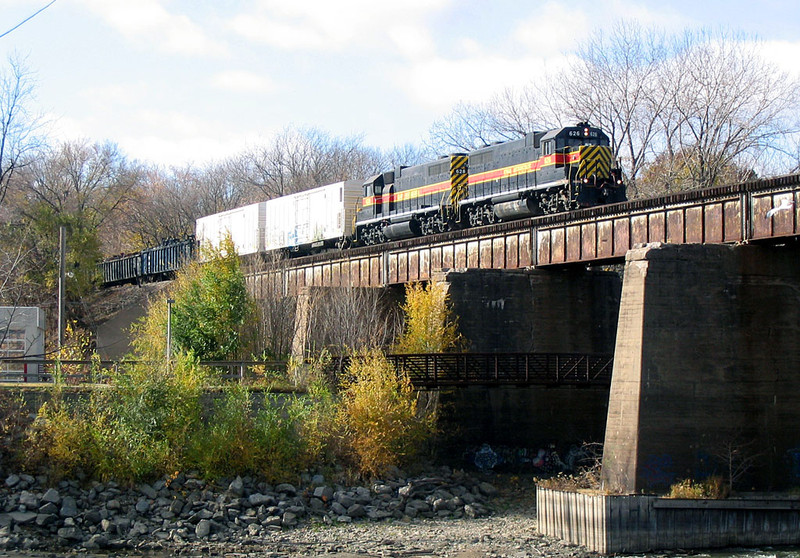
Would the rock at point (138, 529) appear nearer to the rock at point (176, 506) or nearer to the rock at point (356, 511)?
the rock at point (176, 506)

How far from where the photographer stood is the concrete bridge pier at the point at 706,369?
24.4 m

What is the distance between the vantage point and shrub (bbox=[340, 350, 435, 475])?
96.1ft

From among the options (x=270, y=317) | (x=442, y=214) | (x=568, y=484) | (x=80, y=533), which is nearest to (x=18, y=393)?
(x=80, y=533)

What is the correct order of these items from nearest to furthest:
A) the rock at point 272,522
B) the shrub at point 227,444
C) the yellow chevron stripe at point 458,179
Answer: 1. the rock at point 272,522
2. the shrub at point 227,444
3. the yellow chevron stripe at point 458,179

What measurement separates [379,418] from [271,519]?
5.24m

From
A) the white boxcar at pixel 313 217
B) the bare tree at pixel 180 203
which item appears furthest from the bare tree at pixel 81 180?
the white boxcar at pixel 313 217

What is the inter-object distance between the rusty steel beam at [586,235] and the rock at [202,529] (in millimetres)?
13756

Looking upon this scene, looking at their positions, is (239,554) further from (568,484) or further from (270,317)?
(270,317)

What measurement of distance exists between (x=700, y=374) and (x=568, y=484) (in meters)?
4.56

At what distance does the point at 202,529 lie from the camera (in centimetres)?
2462

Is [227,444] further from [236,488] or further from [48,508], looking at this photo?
[48,508]

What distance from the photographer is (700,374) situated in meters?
24.8

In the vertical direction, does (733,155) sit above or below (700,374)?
above

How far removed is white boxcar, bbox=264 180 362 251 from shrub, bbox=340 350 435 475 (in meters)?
18.9
